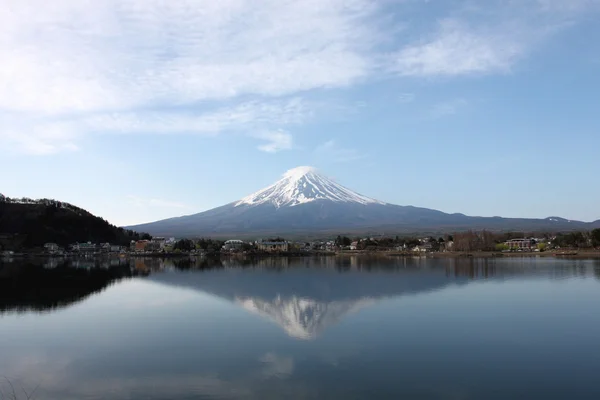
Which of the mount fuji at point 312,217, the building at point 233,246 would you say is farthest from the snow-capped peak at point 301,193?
the building at point 233,246

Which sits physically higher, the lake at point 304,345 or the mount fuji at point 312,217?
the mount fuji at point 312,217

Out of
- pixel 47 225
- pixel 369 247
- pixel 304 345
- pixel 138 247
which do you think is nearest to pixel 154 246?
pixel 138 247

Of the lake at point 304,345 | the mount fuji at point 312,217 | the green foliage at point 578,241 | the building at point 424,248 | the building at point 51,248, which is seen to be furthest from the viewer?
the mount fuji at point 312,217

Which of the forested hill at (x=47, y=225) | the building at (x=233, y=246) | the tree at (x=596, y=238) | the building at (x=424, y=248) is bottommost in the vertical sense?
the building at (x=424, y=248)

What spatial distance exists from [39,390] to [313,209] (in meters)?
113

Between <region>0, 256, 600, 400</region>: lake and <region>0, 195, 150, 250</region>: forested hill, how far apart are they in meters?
36.1

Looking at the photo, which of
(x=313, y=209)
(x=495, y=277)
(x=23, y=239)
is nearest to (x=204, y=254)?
(x=23, y=239)

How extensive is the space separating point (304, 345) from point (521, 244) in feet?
164

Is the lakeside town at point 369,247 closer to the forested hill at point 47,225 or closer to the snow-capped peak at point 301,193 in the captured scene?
the forested hill at point 47,225

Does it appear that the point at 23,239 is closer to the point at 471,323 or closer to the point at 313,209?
the point at 471,323

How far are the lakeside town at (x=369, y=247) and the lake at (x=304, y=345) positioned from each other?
1275 inches

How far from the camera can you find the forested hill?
4681 cm

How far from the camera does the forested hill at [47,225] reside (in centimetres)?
4681

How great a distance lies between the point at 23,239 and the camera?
46.3 metres
